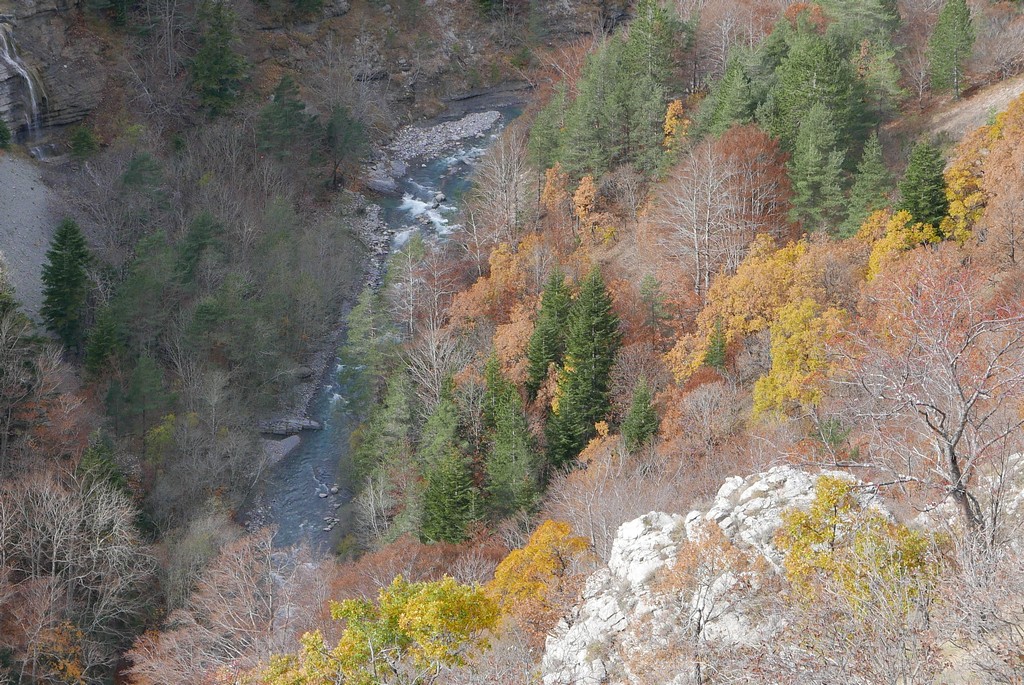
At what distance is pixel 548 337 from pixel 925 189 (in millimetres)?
16640

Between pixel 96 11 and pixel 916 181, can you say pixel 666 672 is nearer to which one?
pixel 916 181

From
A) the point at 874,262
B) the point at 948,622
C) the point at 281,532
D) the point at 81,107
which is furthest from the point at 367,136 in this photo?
the point at 948,622

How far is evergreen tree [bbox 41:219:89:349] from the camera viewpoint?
43.6m

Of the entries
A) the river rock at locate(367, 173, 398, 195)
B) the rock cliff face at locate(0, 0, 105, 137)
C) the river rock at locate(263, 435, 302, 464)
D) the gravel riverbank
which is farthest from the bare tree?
the rock cliff face at locate(0, 0, 105, 137)

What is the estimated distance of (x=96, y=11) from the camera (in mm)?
65938

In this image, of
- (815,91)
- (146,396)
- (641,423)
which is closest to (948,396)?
(641,423)

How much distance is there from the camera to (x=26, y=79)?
5672cm

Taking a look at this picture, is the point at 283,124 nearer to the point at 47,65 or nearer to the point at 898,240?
the point at 47,65

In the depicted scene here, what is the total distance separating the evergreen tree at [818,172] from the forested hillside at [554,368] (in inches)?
8.1

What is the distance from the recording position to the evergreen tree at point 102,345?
4191cm

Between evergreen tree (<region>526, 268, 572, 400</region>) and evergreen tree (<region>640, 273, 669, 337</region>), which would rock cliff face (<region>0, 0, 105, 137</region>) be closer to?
evergreen tree (<region>526, 268, 572, 400</region>)

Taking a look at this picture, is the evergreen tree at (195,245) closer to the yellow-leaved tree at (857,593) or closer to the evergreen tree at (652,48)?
the evergreen tree at (652,48)

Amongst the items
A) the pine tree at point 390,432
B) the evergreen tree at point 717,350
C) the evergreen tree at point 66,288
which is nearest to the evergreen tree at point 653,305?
the evergreen tree at point 717,350

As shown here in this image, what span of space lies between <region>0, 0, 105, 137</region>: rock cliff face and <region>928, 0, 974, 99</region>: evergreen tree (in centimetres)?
5371
